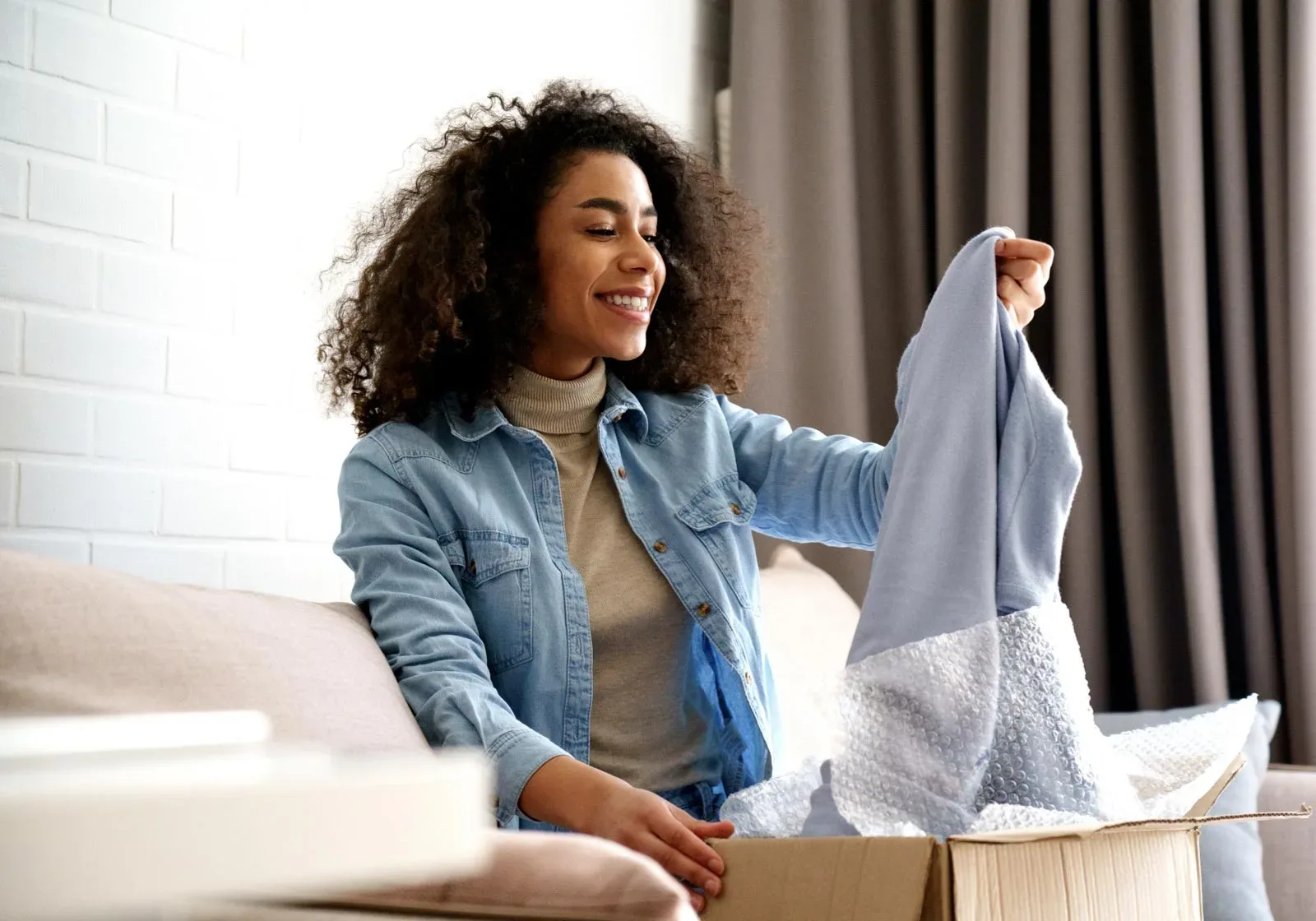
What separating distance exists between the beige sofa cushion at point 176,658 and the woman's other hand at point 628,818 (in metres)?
0.11

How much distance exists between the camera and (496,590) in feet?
4.53

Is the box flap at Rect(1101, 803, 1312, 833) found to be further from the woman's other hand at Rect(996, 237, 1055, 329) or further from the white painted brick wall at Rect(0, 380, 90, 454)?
the white painted brick wall at Rect(0, 380, 90, 454)

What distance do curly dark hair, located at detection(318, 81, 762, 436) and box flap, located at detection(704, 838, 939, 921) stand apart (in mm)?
714

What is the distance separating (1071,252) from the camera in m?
2.32

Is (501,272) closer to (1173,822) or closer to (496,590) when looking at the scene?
(496,590)

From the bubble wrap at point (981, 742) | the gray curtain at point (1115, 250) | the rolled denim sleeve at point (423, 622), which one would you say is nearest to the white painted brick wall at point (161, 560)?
the rolled denim sleeve at point (423, 622)

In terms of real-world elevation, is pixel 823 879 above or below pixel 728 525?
below

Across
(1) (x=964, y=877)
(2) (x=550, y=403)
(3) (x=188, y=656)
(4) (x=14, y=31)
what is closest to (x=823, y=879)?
(1) (x=964, y=877)

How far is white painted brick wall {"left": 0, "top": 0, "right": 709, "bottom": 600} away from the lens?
1.60 meters

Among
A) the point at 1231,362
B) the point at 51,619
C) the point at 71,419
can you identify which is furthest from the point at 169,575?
the point at 1231,362

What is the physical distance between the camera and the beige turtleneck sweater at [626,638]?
140 centimetres

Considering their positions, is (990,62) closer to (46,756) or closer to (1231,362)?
(1231,362)

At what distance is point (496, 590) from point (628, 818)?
360 millimetres

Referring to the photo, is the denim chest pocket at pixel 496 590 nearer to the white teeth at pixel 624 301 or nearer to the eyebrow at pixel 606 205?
the white teeth at pixel 624 301
